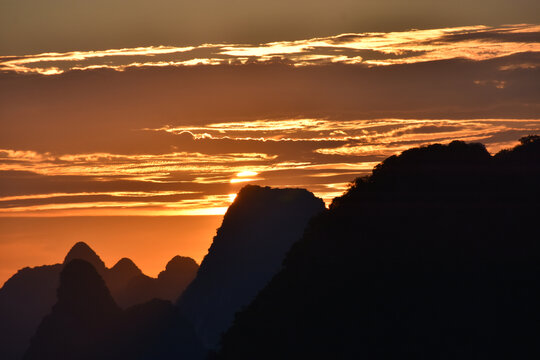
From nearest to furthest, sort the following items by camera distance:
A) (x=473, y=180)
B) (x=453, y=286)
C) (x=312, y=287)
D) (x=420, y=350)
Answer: (x=420, y=350) < (x=453, y=286) < (x=312, y=287) < (x=473, y=180)

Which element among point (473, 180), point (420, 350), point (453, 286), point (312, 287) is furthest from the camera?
point (473, 180)

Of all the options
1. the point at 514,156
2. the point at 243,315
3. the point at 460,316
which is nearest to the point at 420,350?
the point at 460,316

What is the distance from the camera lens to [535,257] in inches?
2906

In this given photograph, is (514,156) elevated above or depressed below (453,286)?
above

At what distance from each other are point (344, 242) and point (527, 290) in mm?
15375

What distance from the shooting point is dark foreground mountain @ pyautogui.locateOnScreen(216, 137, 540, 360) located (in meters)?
68.6

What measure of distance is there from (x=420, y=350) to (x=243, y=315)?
17.4 meters

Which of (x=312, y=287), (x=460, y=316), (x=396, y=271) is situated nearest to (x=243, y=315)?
(x=312, y=287)

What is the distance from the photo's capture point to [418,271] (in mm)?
74062

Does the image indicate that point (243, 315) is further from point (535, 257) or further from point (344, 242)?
point (535, 257)

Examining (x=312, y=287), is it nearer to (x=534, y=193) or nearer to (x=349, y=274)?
(x=349, y=274)

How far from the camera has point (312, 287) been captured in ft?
253

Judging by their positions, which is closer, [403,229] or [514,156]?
[403,229]

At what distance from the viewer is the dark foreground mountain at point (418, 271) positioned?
68562mm
